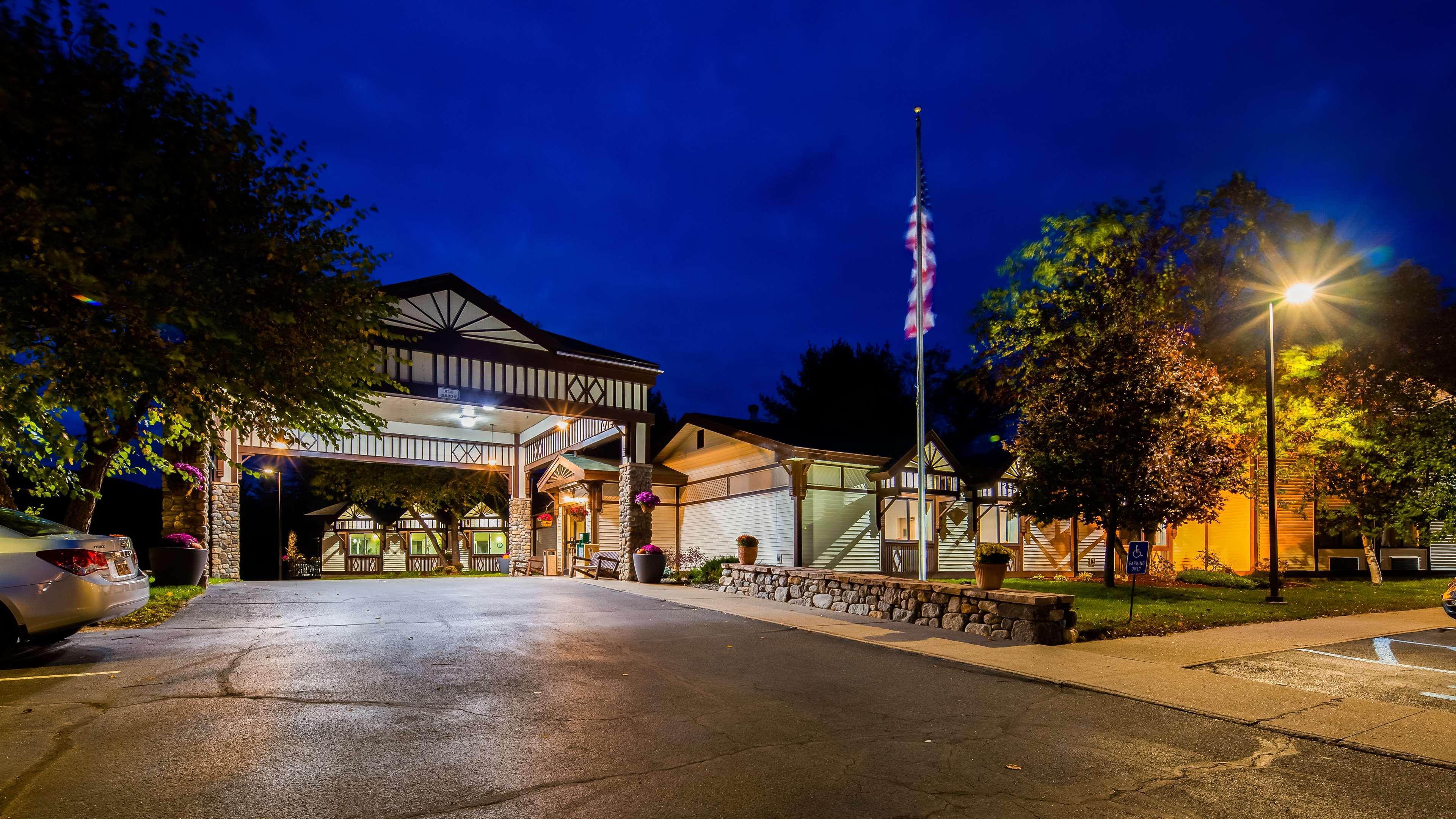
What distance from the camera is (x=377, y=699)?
6461 millimetres

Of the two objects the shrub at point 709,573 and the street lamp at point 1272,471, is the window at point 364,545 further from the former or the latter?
the street lamp at point 1272,471

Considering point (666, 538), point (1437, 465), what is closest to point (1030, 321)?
point (1437, 465)

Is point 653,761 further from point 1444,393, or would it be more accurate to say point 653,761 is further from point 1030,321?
point 1444,393

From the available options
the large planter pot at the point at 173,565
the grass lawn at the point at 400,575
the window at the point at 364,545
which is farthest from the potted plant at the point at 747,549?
the window at the point at 364,545

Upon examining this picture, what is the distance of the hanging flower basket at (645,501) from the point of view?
22.0m

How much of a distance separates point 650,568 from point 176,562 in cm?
1058

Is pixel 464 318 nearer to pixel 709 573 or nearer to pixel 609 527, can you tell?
pixel 709 573

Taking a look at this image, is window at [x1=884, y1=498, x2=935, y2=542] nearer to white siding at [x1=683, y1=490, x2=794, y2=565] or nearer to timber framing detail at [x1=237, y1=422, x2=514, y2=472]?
white siding at [x1=683, y1=490, x2=794, y2=565]

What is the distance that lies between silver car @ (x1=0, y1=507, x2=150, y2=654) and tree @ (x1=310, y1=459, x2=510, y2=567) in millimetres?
26579

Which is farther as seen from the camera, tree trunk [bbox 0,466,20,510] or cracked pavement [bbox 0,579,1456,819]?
tree trunk [bbox 0,466,20,510]

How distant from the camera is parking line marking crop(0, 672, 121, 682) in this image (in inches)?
273

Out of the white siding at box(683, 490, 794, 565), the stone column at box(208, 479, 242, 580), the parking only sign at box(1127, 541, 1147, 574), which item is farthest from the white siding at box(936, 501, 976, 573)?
the stone column at box(208, 479, 242, 580)

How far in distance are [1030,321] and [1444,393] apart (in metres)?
17.6

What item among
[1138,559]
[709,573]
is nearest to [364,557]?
[709,573]
